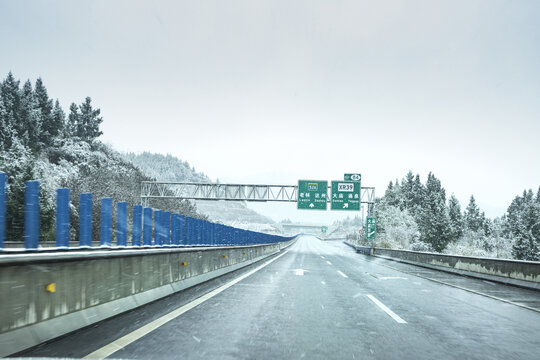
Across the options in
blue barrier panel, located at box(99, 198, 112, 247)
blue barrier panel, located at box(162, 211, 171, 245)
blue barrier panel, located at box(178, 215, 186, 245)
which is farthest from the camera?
blue barrier panel, located at box(178, 215, 186, 245)

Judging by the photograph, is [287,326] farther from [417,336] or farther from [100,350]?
[100,350]

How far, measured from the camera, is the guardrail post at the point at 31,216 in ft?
19.0

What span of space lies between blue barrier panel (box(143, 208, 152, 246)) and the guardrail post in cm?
411

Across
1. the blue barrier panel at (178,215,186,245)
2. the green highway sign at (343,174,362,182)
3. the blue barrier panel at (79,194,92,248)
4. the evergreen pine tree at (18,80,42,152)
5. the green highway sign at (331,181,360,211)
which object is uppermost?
the evergreen pine tree at (18,80,42,152)

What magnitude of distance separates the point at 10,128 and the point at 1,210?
232 ft

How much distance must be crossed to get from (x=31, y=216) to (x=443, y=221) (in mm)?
91656

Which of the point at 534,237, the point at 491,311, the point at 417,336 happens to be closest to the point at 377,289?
the point at 491,311

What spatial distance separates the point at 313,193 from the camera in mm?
47250

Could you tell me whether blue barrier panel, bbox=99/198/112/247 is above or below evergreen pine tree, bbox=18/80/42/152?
below

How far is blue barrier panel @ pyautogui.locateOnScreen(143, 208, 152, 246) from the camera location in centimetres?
1002

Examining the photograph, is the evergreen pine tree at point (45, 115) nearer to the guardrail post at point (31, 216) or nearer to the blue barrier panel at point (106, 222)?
the blue barrier panel at point (106, 222)

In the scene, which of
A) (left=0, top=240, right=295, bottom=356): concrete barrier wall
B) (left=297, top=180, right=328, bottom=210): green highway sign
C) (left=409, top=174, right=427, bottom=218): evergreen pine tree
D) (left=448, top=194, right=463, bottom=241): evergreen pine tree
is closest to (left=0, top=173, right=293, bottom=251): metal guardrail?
(left=0, top=240, right=295, bottom=356): concrete barrier wall

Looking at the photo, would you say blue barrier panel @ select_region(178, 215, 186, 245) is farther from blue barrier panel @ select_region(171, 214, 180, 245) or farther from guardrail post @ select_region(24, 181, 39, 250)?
guardrail post @ select_region(24, 181, 39, 250)

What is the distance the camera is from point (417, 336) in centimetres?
594
